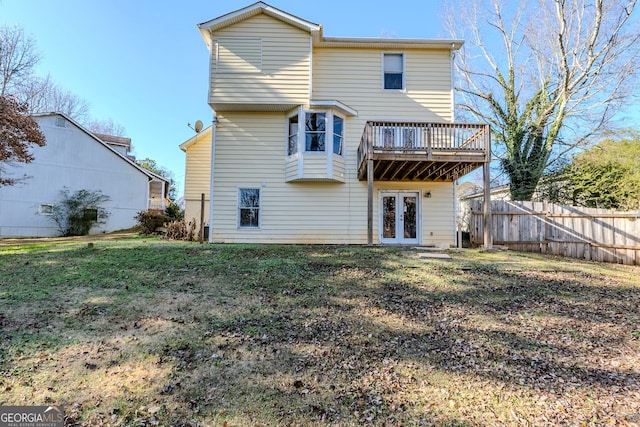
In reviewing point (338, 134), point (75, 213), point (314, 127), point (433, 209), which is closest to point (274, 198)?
point (314, 127)

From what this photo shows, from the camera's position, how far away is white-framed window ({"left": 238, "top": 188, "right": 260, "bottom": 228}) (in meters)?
11.7

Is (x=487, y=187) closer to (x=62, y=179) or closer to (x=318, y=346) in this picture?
(x=318, y=346)

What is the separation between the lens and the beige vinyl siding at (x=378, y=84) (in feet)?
38.7

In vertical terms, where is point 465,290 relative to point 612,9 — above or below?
below

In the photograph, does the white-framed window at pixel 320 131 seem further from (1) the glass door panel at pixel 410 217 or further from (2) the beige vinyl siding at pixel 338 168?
(1) the glass door panel at pixel 410 217

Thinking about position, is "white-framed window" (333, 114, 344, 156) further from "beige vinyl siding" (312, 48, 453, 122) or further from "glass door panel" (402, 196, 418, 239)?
"glass door panel" (402, 196, 418, 239)

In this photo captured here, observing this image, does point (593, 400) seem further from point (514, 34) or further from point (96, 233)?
point (96, 233)

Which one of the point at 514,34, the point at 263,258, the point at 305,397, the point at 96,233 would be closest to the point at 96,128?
the point at 96,233

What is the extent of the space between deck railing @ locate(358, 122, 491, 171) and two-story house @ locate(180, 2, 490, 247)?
8.8 inches

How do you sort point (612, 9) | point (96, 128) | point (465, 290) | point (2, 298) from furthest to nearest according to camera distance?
point (96, 128), point (612, 9), point (465, 290), point (2, 298)

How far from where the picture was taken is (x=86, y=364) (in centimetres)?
336

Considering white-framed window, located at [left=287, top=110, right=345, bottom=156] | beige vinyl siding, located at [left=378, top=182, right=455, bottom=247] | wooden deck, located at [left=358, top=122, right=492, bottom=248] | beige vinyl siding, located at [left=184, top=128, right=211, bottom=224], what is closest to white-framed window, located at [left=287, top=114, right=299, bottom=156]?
white-framed window, located at [left=287, top=110, right=345, bottom=156]

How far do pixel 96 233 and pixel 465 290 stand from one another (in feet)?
65.5

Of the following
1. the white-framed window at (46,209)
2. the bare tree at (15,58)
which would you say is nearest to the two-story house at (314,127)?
the white-framed window at (46,209)
